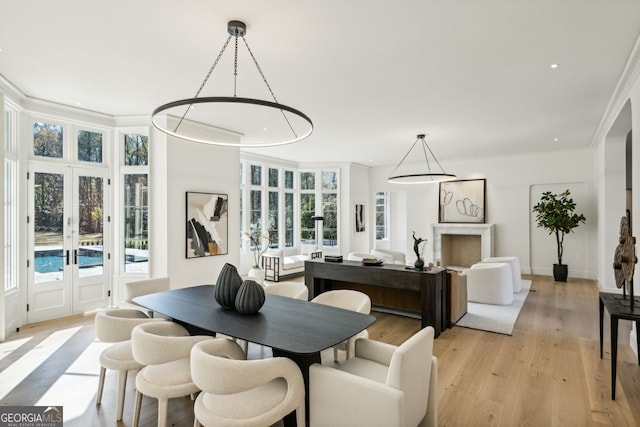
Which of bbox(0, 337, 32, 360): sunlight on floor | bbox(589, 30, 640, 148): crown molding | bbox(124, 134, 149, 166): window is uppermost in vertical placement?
bbox(589, 30, 640, 148): crown molding

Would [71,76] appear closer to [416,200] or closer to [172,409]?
[172,409]

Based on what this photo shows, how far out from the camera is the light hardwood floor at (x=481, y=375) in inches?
100

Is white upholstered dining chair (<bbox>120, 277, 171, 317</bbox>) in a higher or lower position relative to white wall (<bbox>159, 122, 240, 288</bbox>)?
lower

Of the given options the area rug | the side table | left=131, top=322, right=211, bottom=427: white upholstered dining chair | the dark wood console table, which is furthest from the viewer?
the area rug

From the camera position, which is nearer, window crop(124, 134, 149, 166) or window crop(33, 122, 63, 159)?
window crop(33, 122, 63, 159)

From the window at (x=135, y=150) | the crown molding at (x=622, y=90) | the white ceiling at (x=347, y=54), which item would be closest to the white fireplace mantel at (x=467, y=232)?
the crown molding at (x=622, y=90)

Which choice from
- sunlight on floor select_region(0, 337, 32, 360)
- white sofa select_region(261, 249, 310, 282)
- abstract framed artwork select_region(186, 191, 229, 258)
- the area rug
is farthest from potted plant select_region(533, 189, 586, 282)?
sunlight on floor select_region(0, 337, 32, 360)

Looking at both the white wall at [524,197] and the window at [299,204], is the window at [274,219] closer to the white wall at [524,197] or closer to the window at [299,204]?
the window at [299,204]

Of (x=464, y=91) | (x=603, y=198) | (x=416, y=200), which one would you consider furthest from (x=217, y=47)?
(x=416, y=200)

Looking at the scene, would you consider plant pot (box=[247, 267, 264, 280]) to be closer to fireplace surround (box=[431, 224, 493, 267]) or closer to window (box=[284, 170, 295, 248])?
window (box=[284, 170, 295, 248])

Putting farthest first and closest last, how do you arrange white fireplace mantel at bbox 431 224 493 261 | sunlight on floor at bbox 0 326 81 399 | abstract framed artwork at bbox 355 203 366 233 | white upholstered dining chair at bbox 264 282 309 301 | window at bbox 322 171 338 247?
abstract framed artwork at bbox 355 203 366 233
window at bbox 322 171 338 247
white fireplace mantel at bbox 431 224 493 261
white upholstered dining chair at bbox 264 282 309 301
sunlight on floor at bbox 0 326 81 399

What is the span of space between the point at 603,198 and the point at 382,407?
665 cm

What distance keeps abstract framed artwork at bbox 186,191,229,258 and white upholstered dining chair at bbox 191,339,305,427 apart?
368cm

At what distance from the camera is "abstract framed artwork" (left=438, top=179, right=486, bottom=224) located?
349 inches
